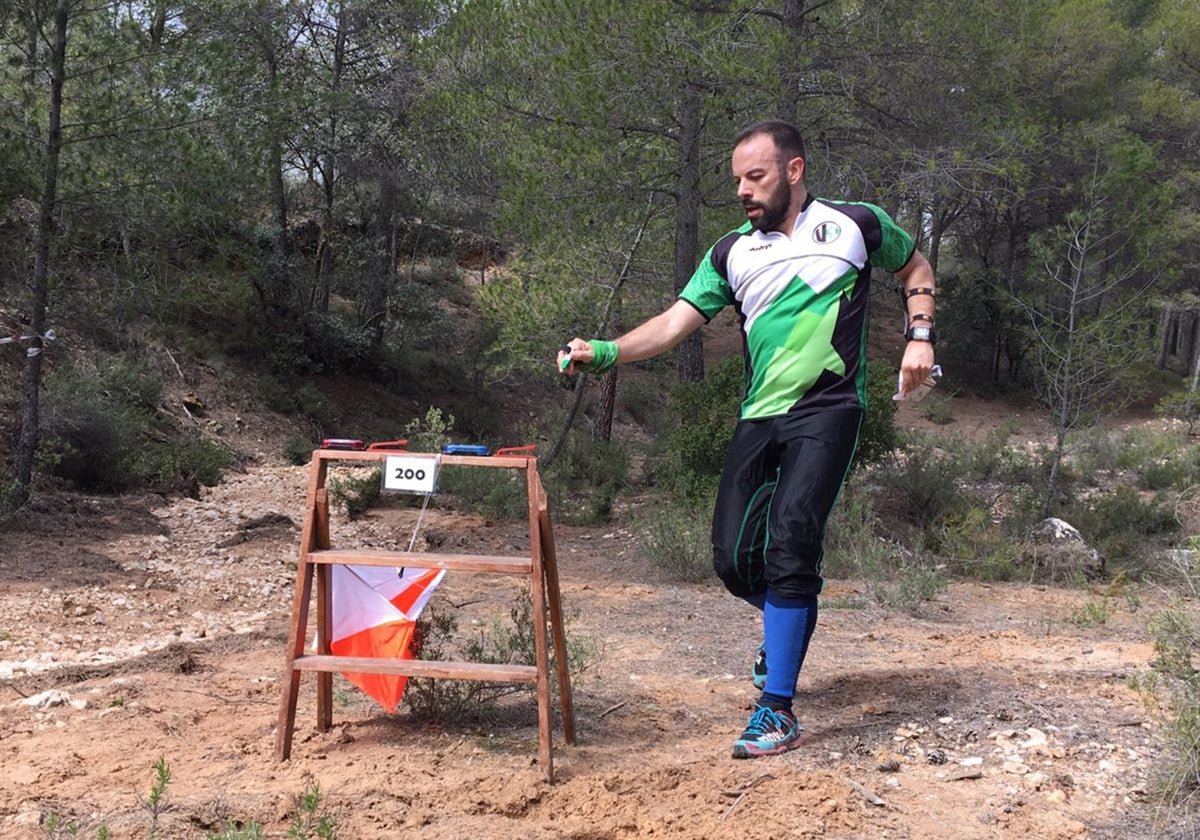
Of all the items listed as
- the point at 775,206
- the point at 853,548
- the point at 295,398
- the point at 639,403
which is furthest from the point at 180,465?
the point at 639,403

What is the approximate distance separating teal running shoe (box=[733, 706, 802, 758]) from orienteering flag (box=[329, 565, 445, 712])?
1109 millimetres

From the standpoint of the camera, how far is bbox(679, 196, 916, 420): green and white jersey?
11.8 ft

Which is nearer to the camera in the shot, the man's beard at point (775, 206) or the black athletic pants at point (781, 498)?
the black athletic pants at point (781, 498)

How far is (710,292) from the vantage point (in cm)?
388

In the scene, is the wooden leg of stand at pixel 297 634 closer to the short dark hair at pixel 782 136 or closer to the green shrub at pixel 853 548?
the short dark hair at pixel 782 136

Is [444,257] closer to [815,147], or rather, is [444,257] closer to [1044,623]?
[815,147]

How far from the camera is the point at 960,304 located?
27.3 m

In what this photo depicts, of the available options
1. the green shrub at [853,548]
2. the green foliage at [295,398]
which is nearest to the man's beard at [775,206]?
the green shrub at [853,548]

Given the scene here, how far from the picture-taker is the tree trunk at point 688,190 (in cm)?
1070

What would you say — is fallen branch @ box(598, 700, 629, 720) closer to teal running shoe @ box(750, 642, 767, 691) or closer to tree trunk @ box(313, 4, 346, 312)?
teal running shoe @ box(750, 642, 767, 691)

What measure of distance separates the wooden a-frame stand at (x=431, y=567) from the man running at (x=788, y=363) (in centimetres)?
54

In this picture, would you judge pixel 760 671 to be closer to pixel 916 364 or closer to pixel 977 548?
pixel 916 364

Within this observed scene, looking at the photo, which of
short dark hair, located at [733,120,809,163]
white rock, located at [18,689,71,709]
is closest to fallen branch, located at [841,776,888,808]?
short dark hair, located at [733,120,809,163]

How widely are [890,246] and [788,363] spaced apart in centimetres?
54
